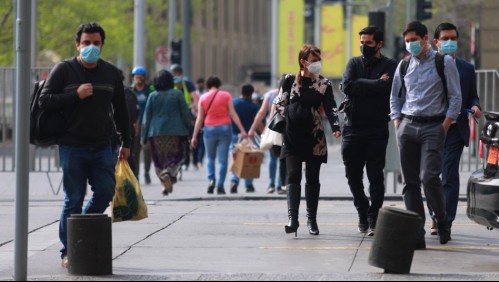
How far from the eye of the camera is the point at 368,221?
13.4 meters

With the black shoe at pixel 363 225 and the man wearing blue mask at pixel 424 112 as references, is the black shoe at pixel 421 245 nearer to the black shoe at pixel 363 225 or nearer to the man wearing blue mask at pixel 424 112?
the man wearing blue mask at pixel 424 112

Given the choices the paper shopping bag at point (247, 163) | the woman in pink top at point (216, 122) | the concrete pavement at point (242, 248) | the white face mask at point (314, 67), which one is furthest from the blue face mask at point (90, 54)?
the woman in pink top at point (216, 122)

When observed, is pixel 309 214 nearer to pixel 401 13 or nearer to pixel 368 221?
pixel 368 221

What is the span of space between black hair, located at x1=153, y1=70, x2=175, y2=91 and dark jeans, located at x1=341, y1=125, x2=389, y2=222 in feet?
21.8

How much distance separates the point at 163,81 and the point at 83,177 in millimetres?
8940

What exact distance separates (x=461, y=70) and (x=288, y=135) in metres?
1.64

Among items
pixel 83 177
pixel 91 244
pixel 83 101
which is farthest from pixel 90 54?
pixel 91 244

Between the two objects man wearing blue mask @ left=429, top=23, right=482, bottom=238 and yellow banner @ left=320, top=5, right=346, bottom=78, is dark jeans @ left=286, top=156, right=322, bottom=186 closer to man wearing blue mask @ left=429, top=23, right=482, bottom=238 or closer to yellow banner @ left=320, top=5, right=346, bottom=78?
man wearing blue mask @ left=429, top=23, right=482, bottom=238

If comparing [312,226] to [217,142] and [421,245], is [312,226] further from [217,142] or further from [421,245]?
[217,142]

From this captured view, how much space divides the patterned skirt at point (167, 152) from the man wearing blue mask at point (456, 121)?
24.2 feet

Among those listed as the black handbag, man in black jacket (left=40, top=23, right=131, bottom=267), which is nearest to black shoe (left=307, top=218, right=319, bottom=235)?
the black handbag

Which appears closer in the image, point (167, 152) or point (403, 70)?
point (403, 70)

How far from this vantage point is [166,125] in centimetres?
1962

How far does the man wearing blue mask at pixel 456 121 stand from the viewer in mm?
12742
